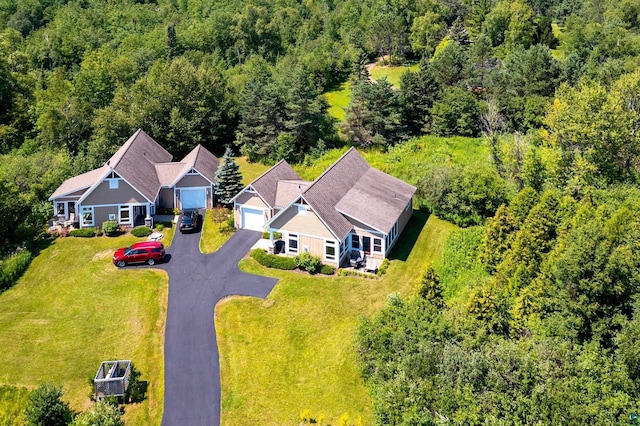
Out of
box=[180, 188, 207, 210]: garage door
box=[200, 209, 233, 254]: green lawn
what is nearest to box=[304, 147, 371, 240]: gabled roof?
box=[200, 209, 233, 254]: green lawn

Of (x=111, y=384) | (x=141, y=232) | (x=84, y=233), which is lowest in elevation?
(x=111, y=384)

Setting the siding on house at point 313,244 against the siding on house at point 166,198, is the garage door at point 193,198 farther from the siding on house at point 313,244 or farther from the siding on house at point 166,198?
the siding on house at point 313,244

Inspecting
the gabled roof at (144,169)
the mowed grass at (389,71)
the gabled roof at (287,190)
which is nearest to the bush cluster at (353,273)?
the gabled roof at (287,190)

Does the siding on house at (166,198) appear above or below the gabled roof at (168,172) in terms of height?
below

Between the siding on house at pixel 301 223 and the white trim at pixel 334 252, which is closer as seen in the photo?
the white trim at pixel 334 252

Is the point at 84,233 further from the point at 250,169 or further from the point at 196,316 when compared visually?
the point at 250,169

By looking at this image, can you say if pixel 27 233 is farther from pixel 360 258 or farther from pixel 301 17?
pixel 301 17

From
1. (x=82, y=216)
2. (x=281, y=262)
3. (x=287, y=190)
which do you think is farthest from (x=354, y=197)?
(x=82, y=216)
